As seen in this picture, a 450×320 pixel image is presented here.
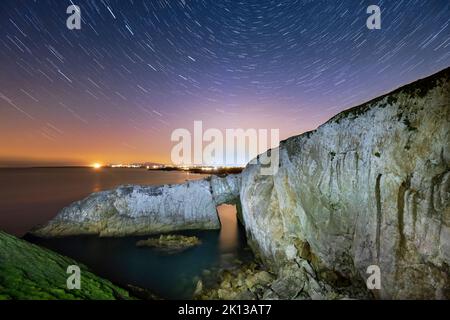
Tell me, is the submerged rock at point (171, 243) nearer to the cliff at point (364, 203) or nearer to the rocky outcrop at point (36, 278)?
the cliff at point (364, 203)

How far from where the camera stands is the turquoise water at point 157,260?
15031 mm

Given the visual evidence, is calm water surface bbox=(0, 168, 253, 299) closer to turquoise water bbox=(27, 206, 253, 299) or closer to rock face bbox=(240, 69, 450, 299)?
turquoise water bbox=(27, 206, 253, 299)

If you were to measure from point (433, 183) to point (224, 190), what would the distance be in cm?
2069

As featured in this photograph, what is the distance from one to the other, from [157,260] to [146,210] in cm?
803

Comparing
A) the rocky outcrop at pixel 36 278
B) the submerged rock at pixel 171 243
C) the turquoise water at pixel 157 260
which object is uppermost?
the rocky outcrop at pixel 36 278

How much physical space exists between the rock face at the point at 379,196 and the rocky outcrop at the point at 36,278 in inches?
382

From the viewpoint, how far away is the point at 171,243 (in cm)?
2105

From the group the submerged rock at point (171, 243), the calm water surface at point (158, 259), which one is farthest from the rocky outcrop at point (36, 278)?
the submerged rock at point (171, 243)

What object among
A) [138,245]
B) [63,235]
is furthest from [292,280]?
[63,235]

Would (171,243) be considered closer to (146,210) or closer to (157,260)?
(157,260)

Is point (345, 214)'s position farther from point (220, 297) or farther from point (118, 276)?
point (118, 276)

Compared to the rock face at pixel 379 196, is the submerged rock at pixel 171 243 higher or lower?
lower

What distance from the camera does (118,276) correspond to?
1598 centimetres

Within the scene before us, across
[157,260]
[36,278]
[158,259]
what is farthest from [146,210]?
[36,278]
